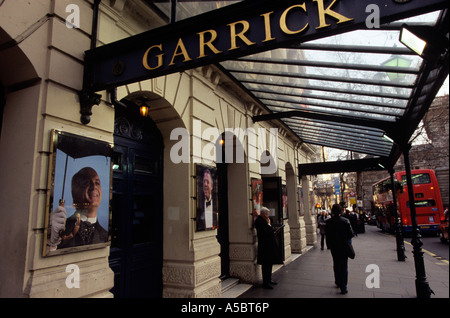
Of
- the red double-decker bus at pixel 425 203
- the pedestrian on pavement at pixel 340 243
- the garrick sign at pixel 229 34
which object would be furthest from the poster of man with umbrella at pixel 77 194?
the red double-decker bus at pixel 425 203

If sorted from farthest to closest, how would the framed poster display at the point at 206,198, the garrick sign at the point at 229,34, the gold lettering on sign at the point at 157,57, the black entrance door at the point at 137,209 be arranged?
the framed poster display at the point at 206,198 → the black entrance door at the point at 137,209 → the gold lettering on sign at the point at 157,57 → the garrick sign at the point at 229,34

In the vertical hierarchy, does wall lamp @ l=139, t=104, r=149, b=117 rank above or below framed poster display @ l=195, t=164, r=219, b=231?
above

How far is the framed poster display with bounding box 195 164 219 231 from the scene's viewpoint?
5.54 meters

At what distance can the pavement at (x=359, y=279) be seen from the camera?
6.46 m

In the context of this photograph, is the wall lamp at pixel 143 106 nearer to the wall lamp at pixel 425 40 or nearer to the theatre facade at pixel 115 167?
the theatre facade at pixel 115 167

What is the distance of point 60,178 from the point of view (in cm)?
318

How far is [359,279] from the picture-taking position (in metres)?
7.68

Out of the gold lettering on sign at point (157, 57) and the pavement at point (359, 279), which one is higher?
the gold lettering on sign at point (157, 57)

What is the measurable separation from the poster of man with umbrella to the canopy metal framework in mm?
3148

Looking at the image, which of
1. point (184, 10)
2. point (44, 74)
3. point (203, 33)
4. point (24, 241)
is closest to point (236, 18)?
point (203, 33)

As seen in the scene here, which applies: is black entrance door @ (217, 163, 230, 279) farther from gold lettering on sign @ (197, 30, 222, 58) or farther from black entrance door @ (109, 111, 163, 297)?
gold lettering on sign @ (197, 30, 222, 58)

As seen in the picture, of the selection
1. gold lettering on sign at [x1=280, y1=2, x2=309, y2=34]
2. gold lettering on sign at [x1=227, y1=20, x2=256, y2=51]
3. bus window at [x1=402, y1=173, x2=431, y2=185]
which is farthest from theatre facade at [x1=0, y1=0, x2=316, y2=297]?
bus window at [x1=402, y1=173, x2=431, y2=185]

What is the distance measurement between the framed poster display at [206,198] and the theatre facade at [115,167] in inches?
1.5
